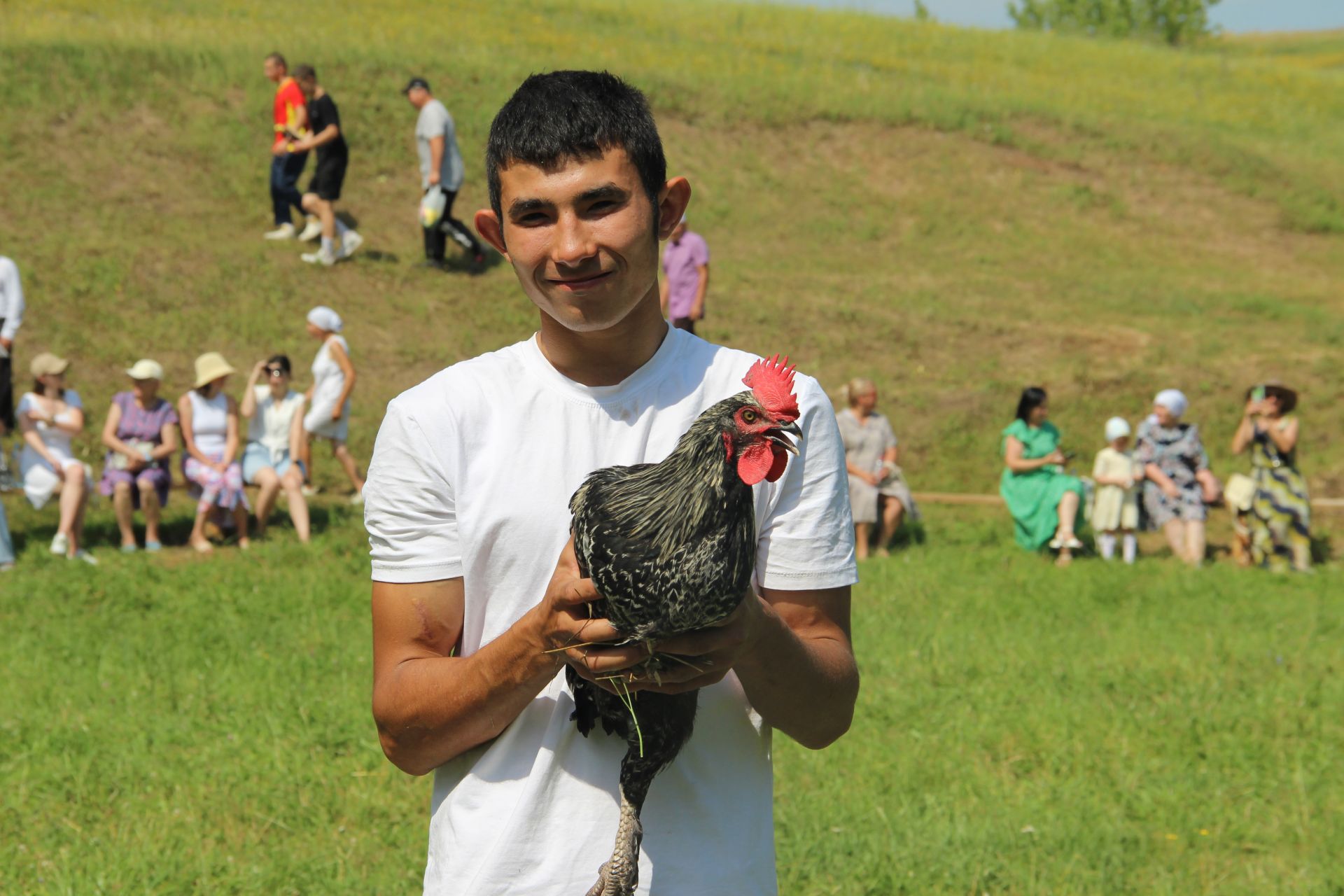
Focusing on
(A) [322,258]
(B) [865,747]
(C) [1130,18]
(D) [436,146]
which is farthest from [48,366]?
(C) [1130,18]

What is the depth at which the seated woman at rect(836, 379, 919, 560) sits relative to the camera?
11281mm

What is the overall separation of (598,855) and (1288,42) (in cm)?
9124

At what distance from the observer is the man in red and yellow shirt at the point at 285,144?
15562mm

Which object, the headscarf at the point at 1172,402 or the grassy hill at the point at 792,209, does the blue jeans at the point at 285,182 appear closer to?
the grassy hill at the point at 792,209

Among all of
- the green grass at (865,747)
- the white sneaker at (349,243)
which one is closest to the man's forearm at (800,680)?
the green grass at (865,747)

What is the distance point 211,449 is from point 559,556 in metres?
9.17

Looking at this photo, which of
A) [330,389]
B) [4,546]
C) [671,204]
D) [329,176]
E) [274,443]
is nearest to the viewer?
[671,204]

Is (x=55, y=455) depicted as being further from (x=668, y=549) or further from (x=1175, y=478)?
(x=1175, y=478)

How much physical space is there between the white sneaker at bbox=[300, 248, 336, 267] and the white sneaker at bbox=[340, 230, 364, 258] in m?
0.27

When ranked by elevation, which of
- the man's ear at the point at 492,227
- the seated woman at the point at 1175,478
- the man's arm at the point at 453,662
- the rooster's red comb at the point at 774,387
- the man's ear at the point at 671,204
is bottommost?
the seated woman at the point at 1175,478

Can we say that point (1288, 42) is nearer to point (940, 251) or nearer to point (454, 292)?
point (940, 251)

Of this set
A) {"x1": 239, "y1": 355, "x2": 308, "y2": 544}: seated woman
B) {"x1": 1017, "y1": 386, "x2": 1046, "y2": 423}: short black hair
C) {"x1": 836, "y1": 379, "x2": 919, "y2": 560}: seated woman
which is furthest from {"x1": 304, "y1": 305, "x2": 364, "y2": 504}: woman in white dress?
{"x1": 1017, "y1": 386, "x2": 1046, "y2": 423}: short black hair

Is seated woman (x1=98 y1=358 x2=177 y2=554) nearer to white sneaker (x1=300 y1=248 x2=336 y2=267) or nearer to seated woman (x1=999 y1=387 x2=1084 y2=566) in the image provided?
white sneaker (x1=300 y1=248 x2=336 y2=267)

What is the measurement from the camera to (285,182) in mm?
16594
